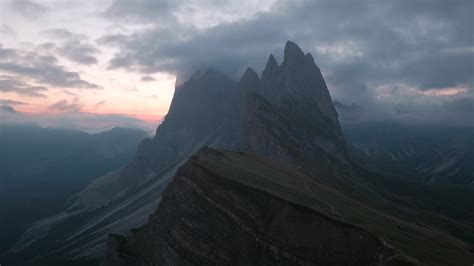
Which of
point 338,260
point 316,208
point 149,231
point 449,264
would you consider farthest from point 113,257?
point 449,264

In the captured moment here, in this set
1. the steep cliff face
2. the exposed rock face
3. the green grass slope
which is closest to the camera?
the green grass slope

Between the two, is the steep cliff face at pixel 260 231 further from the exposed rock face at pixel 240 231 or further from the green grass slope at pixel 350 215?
the green grass slope at pixel 350 215

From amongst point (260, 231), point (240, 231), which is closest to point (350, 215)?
point (260, 231)

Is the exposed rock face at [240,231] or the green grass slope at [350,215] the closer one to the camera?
the green grass slope at [350,215]

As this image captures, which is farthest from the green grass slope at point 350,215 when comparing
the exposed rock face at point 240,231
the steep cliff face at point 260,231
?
the exposed rock face at point 240,231

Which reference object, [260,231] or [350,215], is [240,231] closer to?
[260,231]

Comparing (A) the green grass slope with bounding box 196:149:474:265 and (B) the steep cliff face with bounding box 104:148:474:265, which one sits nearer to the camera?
(A) the green grass slope with bounding box 196:149:474:265

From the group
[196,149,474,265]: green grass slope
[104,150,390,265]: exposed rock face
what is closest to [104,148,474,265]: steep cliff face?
[104,150,390,265]: exposed rock face

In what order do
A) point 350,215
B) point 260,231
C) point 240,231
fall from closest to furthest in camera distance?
point 260,231 → point 240,231 → point 350,215

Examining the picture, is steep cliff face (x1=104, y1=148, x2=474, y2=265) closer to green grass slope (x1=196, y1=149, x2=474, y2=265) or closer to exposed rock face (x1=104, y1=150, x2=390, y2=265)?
exposed rock face (x1=104, y1=150, x2=390, y2=265)
